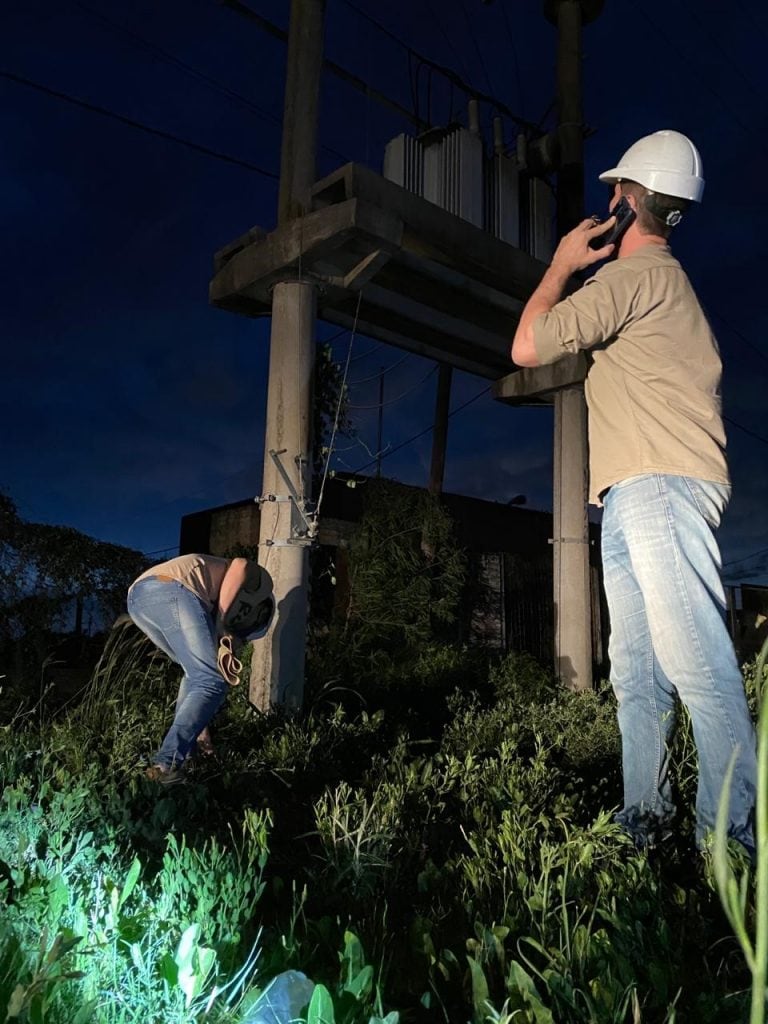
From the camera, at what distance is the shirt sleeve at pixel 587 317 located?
2461 mm

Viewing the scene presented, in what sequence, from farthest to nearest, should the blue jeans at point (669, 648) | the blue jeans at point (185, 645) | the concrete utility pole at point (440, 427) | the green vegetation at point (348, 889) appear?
1. the concrete utility pole at point (440, 427)
2. the blue jeans at point (185, 645)
3. the blue jeans at point (669, 648)
4. the green vegetation at point (348, 889)

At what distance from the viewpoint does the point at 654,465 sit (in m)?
2.45

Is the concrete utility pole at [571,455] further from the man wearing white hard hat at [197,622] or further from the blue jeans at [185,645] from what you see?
the blue jeans at [185,645]

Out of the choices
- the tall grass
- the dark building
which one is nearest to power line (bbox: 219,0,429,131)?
the dark building

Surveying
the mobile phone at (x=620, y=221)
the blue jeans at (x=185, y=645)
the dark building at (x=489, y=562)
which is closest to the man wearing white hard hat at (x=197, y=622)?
the blue jeans at (x=185, y=645)

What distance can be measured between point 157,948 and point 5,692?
5269 millimetres

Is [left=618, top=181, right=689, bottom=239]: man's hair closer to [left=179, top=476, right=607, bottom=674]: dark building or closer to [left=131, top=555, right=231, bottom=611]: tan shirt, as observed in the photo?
[left=131, top=555, right=231, bottom=611]: tan shirt

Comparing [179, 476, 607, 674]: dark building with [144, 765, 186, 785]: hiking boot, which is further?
[179, 476, 607, 674]: dark building

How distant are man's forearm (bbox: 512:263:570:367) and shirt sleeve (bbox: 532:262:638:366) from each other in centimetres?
3

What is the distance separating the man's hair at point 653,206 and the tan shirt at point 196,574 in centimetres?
253

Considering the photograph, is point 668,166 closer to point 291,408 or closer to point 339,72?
point 291,408

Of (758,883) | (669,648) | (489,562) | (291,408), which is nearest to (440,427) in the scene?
(489,562)

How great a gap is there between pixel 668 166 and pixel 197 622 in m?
2.68

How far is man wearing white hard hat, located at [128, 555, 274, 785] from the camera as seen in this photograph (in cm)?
343
